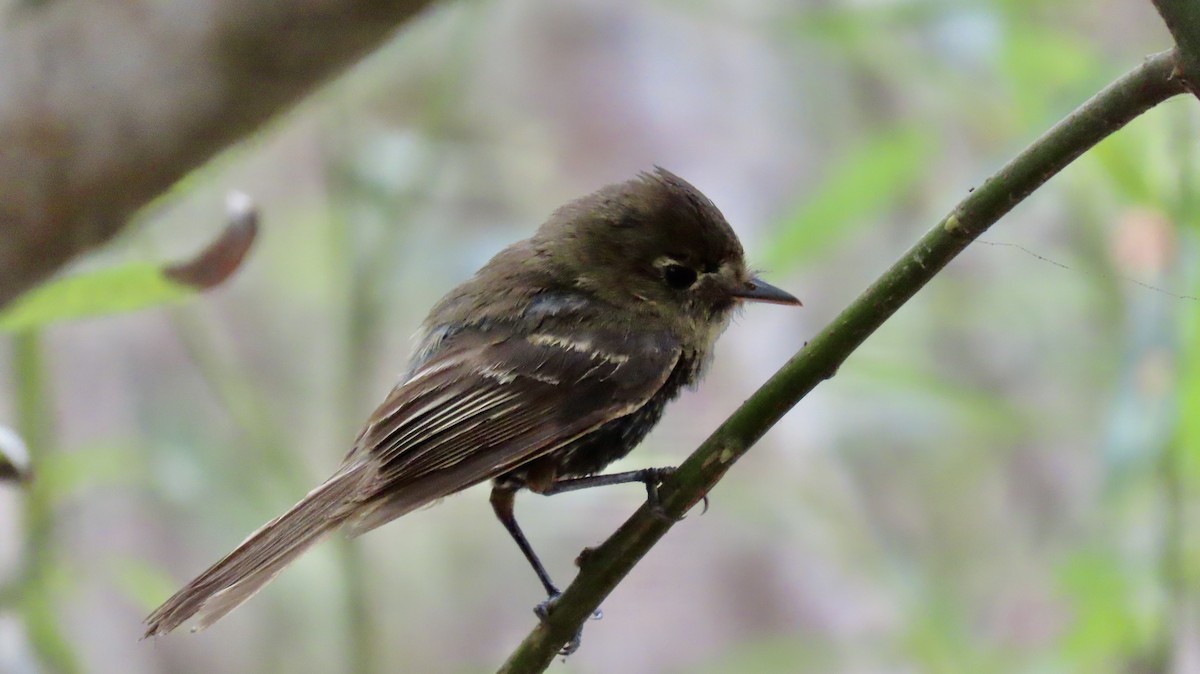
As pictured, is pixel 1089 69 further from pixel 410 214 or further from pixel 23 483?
pixel 23 483

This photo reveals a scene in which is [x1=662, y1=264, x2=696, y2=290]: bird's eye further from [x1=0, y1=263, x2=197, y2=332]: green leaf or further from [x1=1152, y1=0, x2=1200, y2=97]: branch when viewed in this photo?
[x1=1152, y1=0, x2=1200, y2=97]: branch

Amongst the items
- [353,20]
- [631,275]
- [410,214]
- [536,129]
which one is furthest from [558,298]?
[536,129]

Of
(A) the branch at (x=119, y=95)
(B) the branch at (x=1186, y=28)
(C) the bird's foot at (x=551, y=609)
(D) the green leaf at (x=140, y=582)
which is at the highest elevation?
(A) the branch at (x=119, y=95)

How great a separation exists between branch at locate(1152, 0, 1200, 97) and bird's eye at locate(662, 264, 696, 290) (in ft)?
4.24

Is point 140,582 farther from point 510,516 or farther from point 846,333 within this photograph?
point 846,333

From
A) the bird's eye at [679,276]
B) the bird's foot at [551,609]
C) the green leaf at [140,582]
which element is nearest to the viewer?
the bird's foot at [551,609]

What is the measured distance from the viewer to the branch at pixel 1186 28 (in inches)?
44.2

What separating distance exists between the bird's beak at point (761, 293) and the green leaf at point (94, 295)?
985 millimetres

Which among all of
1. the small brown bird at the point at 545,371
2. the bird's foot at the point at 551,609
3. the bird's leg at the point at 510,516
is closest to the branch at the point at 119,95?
the small brown bird at the point at 545,371

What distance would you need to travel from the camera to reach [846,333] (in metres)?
1.36

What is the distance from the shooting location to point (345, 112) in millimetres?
3209

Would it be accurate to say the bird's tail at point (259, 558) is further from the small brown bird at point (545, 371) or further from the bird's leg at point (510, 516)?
the bird's leg at point (510, 516)

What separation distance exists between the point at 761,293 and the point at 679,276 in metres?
0.17

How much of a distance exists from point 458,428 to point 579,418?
200mm
